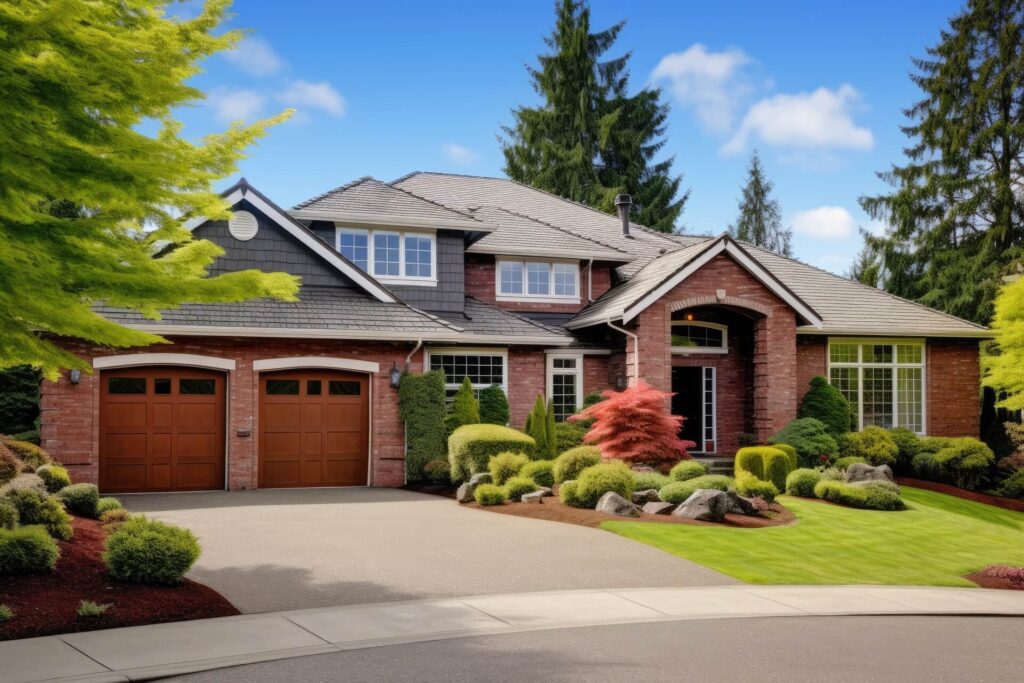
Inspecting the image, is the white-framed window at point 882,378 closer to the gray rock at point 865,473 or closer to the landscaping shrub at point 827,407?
the landscaping shrub at point 827,407

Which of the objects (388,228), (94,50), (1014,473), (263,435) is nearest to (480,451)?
(263,435)

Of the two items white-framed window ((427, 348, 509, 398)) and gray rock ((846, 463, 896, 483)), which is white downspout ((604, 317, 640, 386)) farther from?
gray rock ((846, 463, 896, 483))

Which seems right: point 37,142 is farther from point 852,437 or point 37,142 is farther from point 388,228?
point 852,437

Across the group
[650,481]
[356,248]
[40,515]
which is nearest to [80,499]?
[40,515]

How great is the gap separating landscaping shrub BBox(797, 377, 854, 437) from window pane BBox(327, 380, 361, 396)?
36.8 feet

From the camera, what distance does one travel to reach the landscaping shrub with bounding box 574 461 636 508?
48.7ft

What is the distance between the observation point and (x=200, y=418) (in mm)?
18281

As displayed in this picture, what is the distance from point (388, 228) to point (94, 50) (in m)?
14.8

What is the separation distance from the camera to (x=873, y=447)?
21109 millimetres

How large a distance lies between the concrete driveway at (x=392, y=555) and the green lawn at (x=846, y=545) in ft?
2.15

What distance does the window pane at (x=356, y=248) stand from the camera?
22141 mm

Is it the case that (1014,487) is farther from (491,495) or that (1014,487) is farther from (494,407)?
(491,495)

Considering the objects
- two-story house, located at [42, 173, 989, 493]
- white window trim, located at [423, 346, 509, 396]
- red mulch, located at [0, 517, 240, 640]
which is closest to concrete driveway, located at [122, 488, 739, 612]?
red mulch, located at [0, 517, 240, 640]

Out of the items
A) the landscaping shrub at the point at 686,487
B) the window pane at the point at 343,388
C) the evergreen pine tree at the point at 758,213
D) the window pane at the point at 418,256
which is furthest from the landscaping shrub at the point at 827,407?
the evergreen pine tree at the point at 758,213
